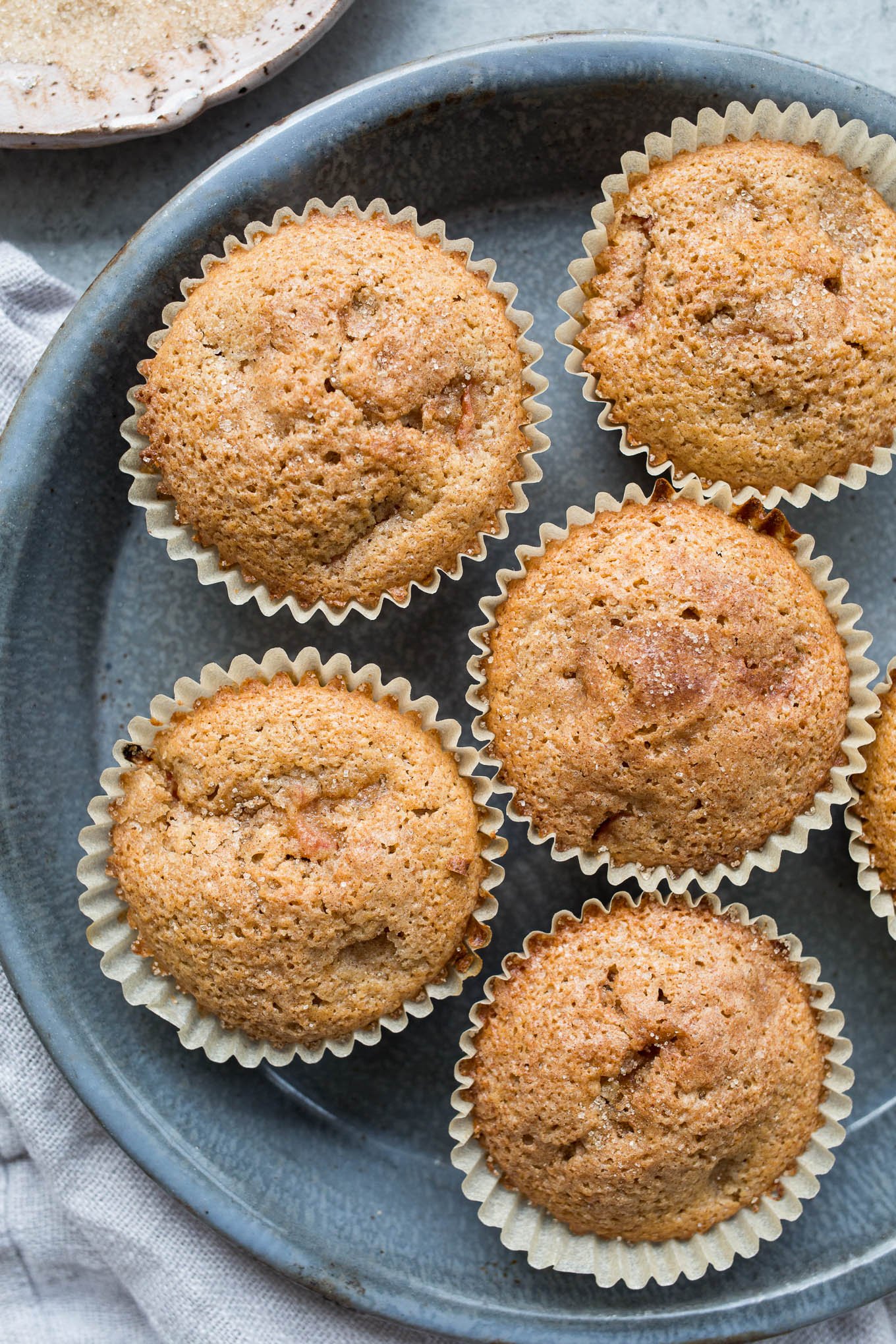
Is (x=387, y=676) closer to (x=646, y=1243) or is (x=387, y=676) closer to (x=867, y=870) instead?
(x=867, y=870)

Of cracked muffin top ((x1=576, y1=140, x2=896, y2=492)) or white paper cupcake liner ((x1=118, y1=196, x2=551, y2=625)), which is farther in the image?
white paper cupcake liner ((x1=118, y1=196, x2=551, y2=625))

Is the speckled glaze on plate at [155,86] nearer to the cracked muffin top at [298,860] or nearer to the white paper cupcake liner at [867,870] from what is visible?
the cracked muffin top at [298,860]

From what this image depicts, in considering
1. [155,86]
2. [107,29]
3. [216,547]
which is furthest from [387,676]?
[107,29]

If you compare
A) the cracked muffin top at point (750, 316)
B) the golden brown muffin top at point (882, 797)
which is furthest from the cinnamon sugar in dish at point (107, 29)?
the golden brown muffin top at point (882, 797)

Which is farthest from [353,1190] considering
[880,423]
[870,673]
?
[880,423]

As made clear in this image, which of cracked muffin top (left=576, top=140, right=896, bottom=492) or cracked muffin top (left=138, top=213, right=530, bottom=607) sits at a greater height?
cracked muffin top (left=576, top=140, right=896, bottom=492)

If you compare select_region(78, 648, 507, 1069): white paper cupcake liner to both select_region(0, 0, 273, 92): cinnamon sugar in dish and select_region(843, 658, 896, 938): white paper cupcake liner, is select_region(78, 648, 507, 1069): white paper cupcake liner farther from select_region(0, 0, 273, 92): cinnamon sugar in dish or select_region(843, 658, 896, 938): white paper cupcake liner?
select_region(0, 0, 273, 92): cinnamon sugar in dish

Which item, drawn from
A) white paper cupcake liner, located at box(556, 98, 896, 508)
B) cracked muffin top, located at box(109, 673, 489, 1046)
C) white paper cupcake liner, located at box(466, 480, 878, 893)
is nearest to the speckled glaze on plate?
white paper cupcake liner, located at box(556, 98, 896, 508)
